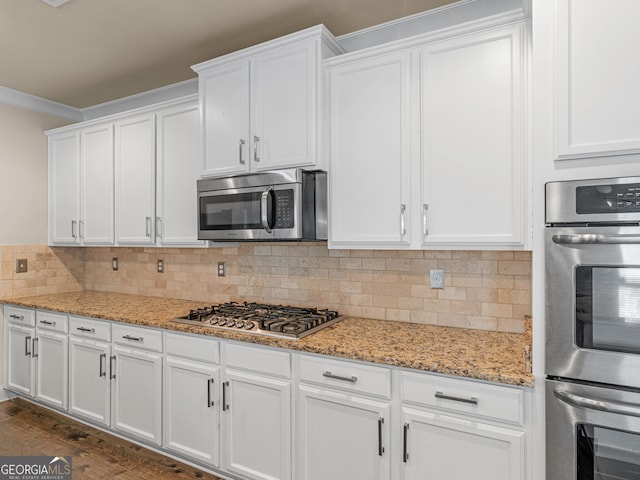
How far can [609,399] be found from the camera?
1.31m

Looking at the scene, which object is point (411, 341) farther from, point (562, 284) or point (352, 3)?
point (352, 3)

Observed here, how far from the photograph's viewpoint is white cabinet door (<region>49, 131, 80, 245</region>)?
348 cm

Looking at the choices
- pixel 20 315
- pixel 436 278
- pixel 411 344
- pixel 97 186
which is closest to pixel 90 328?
pixel 20 315

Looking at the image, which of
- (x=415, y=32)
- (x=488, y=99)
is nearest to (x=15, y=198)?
(x=415, y=32)

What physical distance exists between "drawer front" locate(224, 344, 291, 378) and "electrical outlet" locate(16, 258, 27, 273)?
2504 mm

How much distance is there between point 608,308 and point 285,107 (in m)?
1.80

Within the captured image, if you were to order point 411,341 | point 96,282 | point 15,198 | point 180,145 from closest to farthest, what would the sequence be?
point 411,341
point 180,145
point 15,198
point 96,282

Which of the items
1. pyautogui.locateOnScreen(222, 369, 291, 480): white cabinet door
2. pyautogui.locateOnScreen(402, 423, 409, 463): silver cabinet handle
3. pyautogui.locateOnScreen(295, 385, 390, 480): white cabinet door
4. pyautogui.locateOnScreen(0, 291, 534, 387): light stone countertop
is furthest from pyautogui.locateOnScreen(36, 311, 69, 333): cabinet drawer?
pyautogui.locateOnScreen(402, 423, 409, 463): silver cabinet handle

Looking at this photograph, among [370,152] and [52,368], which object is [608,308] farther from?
[52,368]

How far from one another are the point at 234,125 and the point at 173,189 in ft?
2.63

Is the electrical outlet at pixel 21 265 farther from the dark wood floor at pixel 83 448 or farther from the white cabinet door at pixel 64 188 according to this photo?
the dark wood floor at pixel 83 448

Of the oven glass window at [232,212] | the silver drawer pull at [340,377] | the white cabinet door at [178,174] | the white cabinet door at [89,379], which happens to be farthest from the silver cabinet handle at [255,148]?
the white cabinet door at [89,379]

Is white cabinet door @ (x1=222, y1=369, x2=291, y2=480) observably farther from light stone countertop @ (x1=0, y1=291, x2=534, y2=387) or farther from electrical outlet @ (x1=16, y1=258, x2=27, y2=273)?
electrical outlet @ (x1=16, y1=258, x2=27, y2=273)

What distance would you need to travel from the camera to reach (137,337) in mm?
2570
